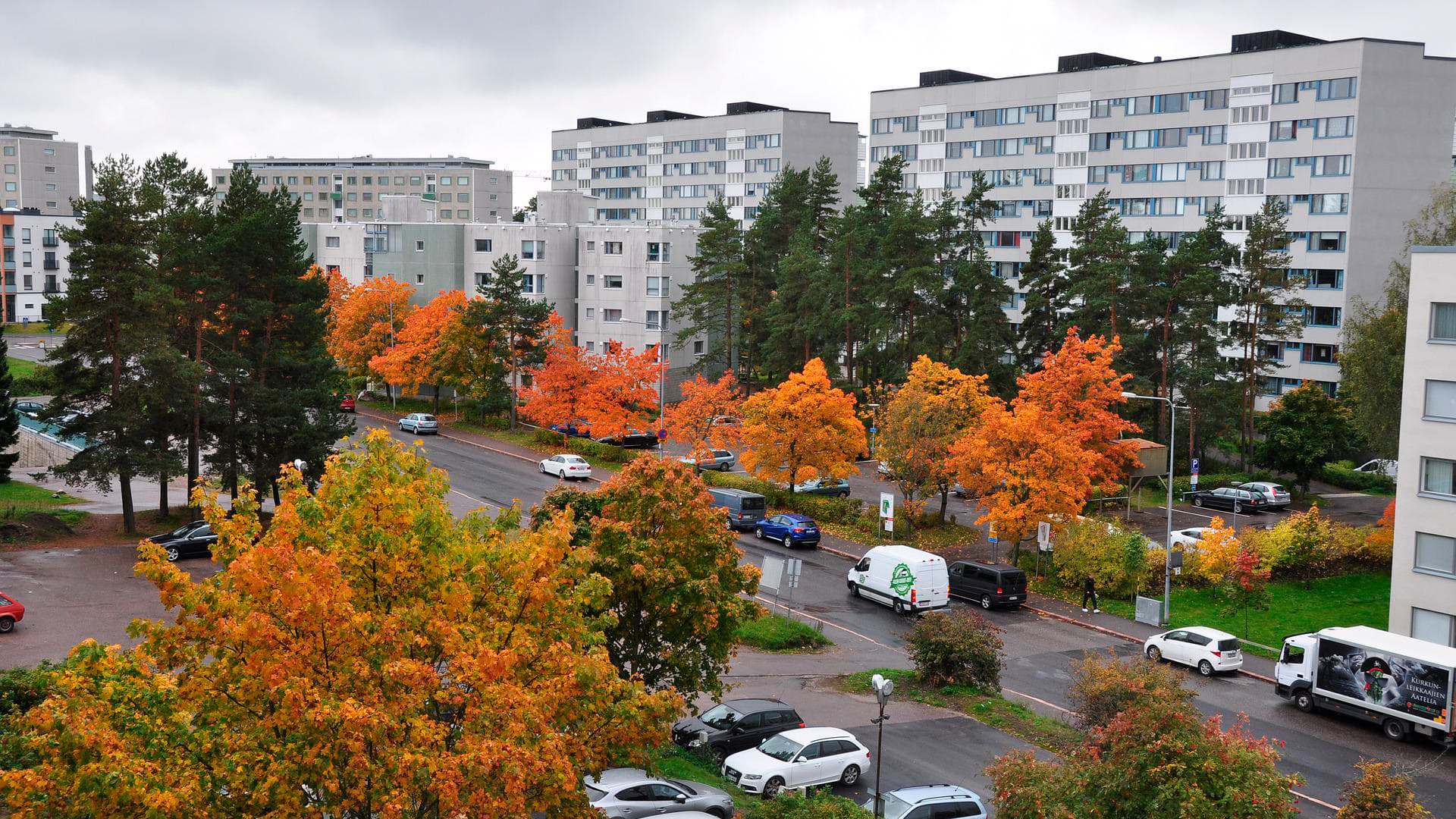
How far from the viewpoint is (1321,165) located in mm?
75438

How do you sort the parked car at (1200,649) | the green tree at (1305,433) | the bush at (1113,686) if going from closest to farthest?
1. the bush at (1113,686)
2. the parked car at (1200,649)
3. the green tree at (1305,433)

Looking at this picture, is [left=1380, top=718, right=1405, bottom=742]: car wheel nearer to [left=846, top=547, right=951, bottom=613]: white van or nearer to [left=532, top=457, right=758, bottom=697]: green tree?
[left=846, top=547, right=951, bottom=613]: white van

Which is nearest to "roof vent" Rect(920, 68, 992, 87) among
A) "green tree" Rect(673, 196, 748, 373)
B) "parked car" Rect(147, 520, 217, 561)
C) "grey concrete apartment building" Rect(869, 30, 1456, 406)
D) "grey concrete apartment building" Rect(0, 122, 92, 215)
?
"grey concrete apartment building" Rect(869, 30, 1456, 406)

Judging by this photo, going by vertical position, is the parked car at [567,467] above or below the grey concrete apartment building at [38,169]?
below

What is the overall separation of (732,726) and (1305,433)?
43136 mm

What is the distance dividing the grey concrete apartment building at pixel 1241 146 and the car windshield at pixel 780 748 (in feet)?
161

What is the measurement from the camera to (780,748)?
2377 cm

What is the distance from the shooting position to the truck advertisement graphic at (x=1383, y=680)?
2902 centimetres

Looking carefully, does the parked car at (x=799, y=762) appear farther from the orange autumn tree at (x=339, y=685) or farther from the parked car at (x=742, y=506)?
the parked car at (x=742, y=506)

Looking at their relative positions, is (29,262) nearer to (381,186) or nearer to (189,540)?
(381,186)

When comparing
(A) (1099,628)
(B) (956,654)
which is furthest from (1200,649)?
(B) (956,654)

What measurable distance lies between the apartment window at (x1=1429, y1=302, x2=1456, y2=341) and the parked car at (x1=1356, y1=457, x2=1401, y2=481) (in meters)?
27.2

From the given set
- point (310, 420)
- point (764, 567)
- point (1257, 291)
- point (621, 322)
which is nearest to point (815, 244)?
point (621, 322)

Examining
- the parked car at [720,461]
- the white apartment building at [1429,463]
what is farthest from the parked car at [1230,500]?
the parked car at [720,461]
